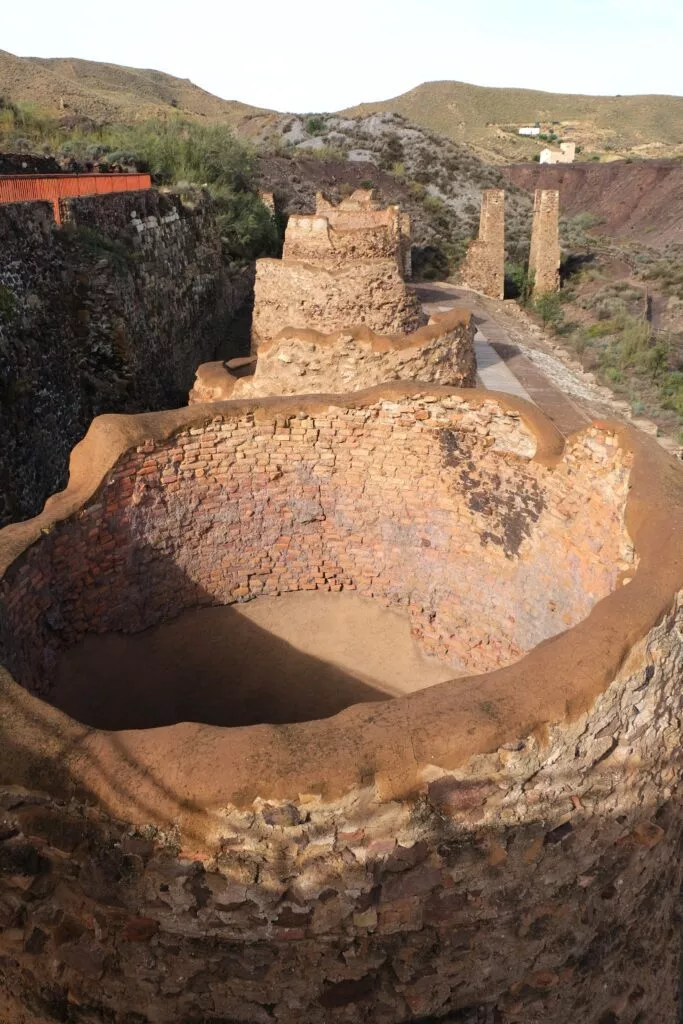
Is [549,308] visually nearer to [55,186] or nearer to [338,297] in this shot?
[55,186]

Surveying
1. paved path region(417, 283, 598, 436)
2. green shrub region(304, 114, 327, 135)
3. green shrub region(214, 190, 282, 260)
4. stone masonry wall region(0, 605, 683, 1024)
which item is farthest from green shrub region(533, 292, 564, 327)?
stone masonry wall region(0, 605, 683, 1024)

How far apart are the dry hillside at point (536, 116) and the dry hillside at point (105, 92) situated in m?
16.3

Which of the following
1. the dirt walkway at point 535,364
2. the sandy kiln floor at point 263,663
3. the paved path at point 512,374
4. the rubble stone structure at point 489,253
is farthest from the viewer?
the rubble stone structure at point 489,253

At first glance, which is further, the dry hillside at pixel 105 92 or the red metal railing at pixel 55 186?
the dry hillside at pixel 105 92

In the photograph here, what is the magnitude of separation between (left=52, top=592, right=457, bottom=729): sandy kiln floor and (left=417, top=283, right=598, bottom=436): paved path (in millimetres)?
6563

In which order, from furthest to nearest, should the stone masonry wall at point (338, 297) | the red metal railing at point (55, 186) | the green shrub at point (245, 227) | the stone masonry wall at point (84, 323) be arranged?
the green shrub at point (245, 227) → the red metal railing at point (55, 186) → the stone masonry wall at point (338, 297) → the stone masonry wall at point (84, 323)

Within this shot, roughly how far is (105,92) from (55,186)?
5507cm

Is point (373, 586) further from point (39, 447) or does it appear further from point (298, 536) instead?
point (39, 447)

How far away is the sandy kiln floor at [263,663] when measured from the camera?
20.7 ft

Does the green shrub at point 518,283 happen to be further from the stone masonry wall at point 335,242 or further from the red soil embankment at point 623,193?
the stone masonry wall at point 335,242

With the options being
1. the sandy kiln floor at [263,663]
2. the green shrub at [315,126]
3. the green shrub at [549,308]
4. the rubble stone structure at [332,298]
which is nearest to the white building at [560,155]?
the green shrub at [315,126]

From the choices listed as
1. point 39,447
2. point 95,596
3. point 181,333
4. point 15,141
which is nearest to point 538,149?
point 15,141

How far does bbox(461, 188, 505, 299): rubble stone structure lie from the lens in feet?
98.4

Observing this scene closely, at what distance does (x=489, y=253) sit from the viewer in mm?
30234
